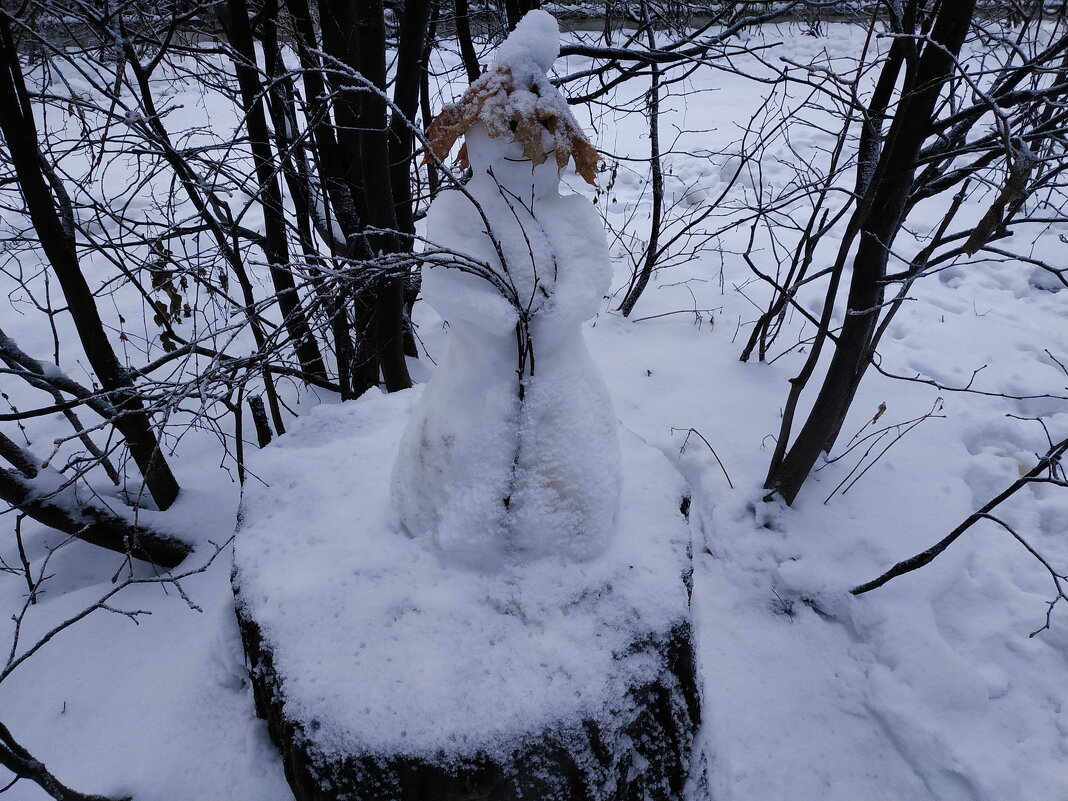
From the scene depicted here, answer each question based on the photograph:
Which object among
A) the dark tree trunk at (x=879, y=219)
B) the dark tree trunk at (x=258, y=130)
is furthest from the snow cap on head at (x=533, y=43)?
the dark tree trunk at (x=258, y=130)

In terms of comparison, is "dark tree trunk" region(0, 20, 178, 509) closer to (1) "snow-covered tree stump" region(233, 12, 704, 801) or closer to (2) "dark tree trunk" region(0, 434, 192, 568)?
(2) "dark tree trunk" region(0, 434, 192, 568)

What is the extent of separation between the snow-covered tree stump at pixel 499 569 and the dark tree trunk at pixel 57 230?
698 mm

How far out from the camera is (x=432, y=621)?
5.55 feet

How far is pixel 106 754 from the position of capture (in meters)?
1.98

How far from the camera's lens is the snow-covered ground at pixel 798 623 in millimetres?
2084

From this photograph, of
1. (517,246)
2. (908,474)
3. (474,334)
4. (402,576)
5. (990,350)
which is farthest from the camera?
(990,350)

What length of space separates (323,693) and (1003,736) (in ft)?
8.10

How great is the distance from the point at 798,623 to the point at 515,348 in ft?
6.42

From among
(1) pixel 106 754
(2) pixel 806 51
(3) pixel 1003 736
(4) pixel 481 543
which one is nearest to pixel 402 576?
(4) pixel 481 543

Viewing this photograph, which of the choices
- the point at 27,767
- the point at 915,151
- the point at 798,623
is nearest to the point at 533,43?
the point at 915,151

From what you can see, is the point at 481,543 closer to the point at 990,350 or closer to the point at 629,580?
the point at 629,580

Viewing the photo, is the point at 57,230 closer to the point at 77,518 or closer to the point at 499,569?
the point at 77,518

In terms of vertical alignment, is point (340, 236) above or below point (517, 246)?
below

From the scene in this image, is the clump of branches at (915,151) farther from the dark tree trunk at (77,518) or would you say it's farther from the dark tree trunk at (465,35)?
the dark tree trunk at (77,518)
